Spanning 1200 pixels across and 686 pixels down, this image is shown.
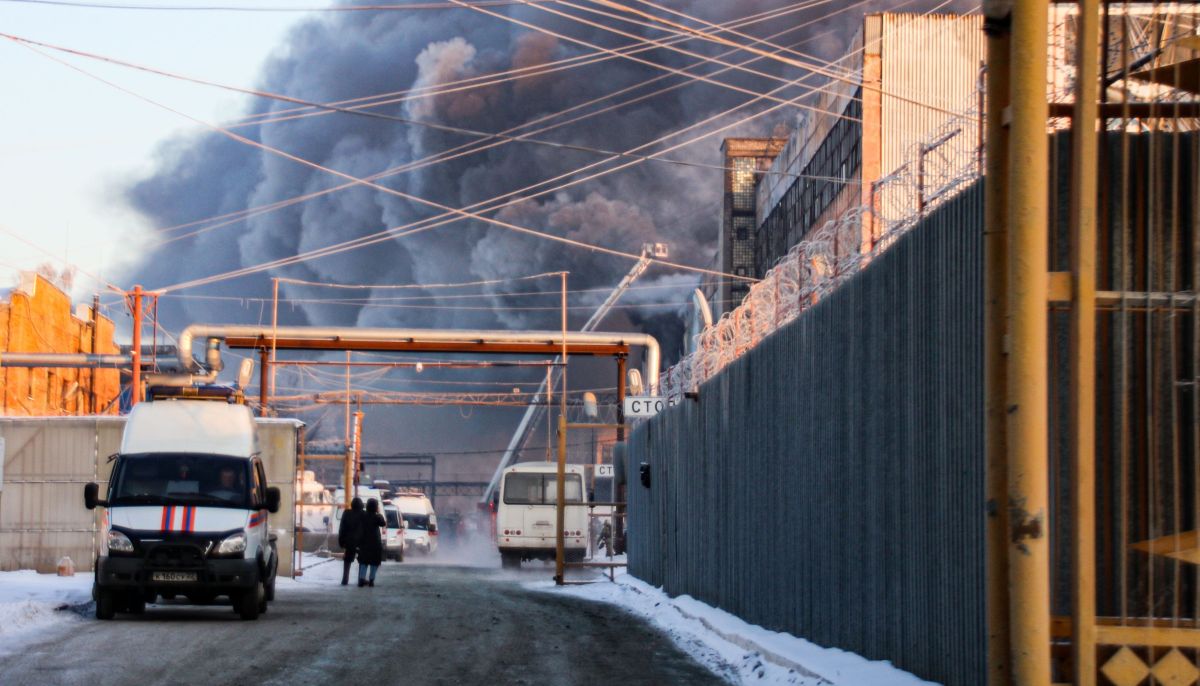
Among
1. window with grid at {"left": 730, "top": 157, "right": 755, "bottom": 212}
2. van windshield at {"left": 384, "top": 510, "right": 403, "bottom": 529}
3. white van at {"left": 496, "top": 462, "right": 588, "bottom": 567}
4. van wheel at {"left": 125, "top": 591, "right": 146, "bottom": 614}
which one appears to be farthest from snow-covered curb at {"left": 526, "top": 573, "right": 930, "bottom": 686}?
window with grid at {"left": 730, "top": 157, "right": 755, "bottom": 212}

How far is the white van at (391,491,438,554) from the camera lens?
55.0 meters

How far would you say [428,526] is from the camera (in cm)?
5662

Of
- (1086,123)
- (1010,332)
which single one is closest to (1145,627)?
(1010,332)

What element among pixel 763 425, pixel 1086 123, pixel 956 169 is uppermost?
pixel 956 169

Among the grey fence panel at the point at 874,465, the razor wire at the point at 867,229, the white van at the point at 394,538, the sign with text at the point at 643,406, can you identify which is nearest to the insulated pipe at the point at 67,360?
the white van at the point at 394,538

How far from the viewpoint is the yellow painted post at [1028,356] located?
16.2 ft

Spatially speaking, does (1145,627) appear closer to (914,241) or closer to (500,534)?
(914,241)

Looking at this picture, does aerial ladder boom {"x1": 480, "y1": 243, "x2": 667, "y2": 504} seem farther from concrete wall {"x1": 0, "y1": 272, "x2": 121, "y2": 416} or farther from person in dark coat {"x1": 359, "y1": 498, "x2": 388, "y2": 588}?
person in dark coat {"x1": 359, "y1": 498, "x2": 388, "y2": 588}

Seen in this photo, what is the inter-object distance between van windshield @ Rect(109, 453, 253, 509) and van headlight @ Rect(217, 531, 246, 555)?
0.48m

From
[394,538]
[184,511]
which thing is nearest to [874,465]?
[184,511]

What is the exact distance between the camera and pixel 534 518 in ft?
138

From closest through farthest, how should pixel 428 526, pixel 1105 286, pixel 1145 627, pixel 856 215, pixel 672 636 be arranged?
pixel 1145 627 → pixel 1105 286 → pixel 856 215 → pixel 672 636 → pixel 428 526

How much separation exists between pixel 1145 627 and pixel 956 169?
202 inches

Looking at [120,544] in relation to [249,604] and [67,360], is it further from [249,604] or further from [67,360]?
[67,360]
